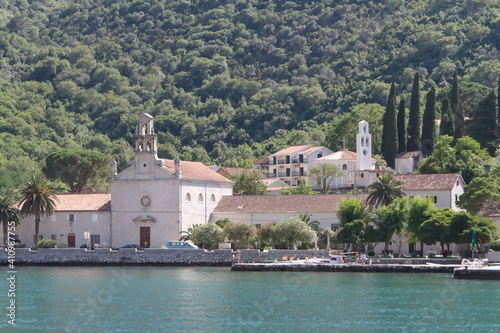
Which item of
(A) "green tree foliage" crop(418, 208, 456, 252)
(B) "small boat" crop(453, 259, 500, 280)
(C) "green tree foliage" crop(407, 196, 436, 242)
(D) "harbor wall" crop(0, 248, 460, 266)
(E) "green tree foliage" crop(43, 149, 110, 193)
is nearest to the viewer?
(B) "small boat" crop(453, 259, 500, 280)

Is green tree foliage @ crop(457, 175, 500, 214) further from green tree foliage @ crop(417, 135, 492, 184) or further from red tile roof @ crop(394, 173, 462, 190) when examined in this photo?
green tree foliage @ crop(417, 135, 492, 184)

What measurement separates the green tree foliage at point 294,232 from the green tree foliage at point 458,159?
18249 mm

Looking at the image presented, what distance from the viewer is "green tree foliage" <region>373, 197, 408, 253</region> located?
74.3 meters

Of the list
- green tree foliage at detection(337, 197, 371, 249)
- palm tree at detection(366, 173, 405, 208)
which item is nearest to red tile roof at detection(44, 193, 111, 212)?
green tree foliage at detection(337, 197, 371, 249)

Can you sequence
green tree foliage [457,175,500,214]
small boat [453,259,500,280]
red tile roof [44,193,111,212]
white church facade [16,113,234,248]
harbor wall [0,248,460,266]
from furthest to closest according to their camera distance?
red tile roof [44,193,111,212], white church facade [16,113,234,248], green tree foliage [457,175,500,214], harbor wall [0,248,460,266], small boat [453,259,500,280]

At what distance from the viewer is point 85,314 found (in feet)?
157

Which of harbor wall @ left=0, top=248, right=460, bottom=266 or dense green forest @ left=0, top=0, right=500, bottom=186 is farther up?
dense green forest @ left=0, top=0, right=500, bottom=186

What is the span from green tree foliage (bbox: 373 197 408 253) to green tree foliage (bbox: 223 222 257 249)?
9954 millimetres

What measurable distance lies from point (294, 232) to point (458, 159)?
23089 mm

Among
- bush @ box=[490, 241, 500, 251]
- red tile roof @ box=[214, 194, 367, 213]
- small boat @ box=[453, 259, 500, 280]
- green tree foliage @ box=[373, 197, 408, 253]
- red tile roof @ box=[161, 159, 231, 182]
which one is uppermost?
red tile roof @ box=[161, 159, 231, 182]

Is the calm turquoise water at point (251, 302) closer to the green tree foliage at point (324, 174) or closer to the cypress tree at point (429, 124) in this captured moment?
the green tree foliage at point (324, 174)

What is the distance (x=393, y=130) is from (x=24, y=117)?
79.6 m

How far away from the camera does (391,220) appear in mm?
74375

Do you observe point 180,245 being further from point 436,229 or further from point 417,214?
point 436,229
